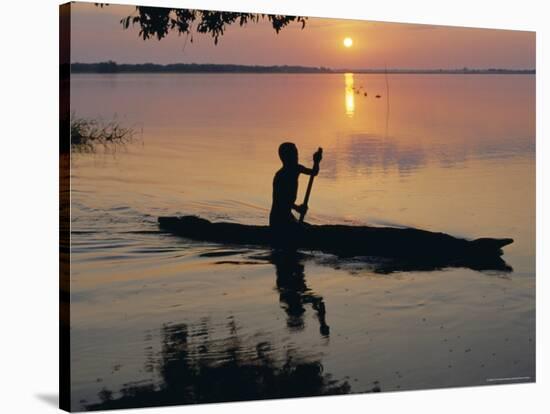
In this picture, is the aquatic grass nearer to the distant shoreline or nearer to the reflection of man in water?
the distant shoreline

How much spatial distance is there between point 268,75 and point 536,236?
2.32 m

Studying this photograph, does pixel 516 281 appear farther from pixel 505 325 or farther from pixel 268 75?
pixel 268 75

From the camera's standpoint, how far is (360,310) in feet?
28.7

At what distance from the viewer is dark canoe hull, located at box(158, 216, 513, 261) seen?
8.45 meters

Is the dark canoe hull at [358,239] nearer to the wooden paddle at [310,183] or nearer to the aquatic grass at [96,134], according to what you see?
the wooden paddle at [310,183]

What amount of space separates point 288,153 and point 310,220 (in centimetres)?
→ 46

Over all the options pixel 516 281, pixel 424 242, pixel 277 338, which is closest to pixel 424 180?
pixel 424 242

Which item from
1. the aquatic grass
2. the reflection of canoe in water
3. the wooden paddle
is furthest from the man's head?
the aquatic grass

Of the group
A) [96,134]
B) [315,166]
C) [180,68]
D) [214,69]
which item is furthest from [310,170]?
[96,134]

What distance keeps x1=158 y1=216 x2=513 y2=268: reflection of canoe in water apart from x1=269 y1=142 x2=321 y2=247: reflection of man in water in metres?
0.07

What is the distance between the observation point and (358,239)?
8984 millimetres

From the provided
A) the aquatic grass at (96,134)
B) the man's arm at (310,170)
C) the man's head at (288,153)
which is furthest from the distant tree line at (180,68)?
the man's arm at (310,170)

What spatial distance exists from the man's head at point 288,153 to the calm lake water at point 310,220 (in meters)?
0.05

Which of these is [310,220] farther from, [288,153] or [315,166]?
[288,153]
